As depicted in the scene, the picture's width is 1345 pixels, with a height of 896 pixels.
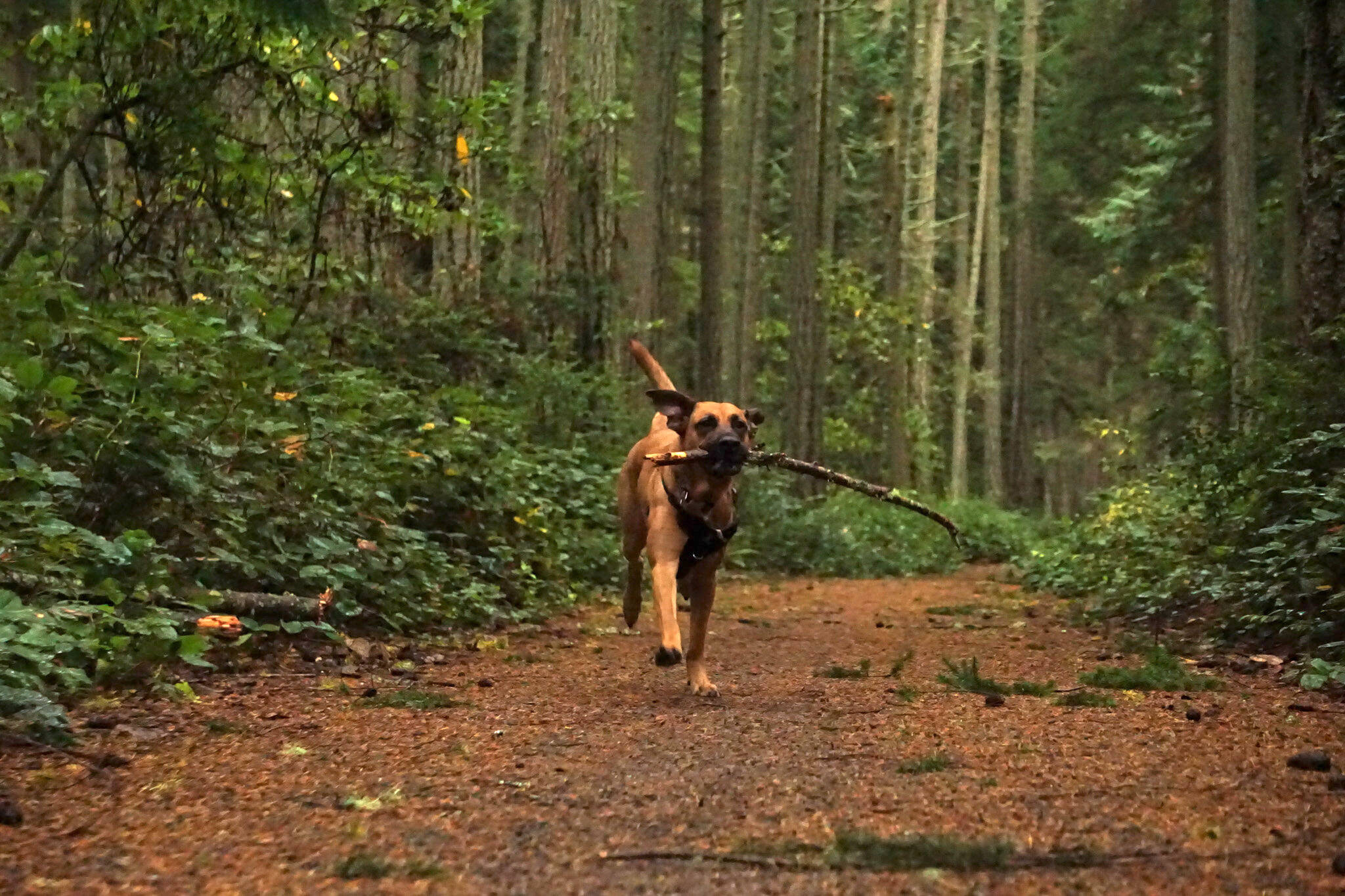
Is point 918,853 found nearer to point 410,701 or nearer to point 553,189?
point 410,701

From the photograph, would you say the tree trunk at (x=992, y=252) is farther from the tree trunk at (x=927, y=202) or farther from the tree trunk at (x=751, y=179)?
the tree trunk at (x=751, y=179)

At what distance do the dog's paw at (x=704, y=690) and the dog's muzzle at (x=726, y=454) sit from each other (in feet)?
3.54

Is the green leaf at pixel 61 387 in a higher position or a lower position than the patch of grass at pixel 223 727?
higher

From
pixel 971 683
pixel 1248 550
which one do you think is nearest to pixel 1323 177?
pixel 1248 550

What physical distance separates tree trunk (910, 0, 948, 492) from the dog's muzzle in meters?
26.2

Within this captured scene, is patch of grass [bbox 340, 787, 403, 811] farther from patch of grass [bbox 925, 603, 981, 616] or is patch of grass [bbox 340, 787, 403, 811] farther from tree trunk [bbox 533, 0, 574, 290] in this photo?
tree trunk [bbox 533, 0, 574, 290]

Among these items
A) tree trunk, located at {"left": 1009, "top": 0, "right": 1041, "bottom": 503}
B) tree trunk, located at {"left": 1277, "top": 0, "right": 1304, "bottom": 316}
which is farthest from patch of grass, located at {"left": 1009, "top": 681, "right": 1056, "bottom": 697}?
tree trunk, located at {"left": 1009, "top": 0, "right": 1041, "bottom": 503}

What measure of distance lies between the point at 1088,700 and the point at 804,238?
15.5 metres

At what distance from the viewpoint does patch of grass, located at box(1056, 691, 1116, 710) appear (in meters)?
5.96

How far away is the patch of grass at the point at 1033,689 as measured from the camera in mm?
6410

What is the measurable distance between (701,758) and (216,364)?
4297mm

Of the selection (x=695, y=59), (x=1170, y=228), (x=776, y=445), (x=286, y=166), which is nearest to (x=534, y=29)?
(x=695, y=59)

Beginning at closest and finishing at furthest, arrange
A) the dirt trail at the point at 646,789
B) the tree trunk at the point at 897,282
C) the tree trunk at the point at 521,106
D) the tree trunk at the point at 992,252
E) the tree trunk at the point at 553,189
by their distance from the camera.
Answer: the dirt trail at the point at 646,789 → the tree trunk at the point at 553,189 → the tree trunk at the point at 521,106 → the tree trunk at the point at 897,282 → the tree trunk at the point at 992,252

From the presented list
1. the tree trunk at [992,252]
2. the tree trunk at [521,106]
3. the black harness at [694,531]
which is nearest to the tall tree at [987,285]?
the tree trunk at [992,252]
